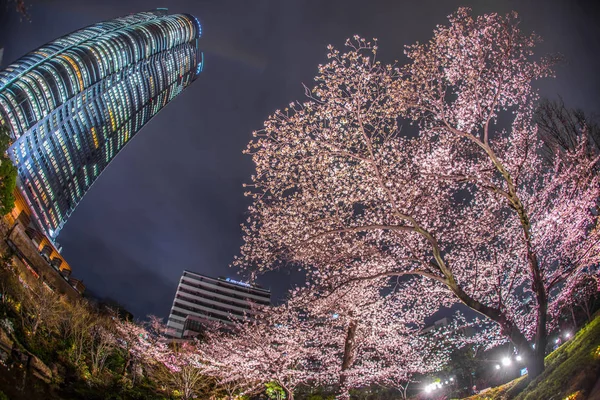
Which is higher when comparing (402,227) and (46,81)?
(46,81)

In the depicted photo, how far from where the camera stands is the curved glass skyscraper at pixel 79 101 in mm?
71188

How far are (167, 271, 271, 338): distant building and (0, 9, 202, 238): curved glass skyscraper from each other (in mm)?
39870

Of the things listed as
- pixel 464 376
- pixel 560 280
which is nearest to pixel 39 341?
pixel 560 280

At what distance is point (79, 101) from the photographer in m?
86.2

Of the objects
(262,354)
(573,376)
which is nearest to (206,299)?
(262,354)

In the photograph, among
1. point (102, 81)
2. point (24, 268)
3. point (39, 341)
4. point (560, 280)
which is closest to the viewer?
point (560, 280)

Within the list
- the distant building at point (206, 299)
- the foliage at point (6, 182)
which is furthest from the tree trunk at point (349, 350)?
the distant building at point (206, 299)

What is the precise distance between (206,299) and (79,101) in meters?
67.2

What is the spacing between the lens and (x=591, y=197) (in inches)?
419

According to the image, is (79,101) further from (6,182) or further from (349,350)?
(349,350)

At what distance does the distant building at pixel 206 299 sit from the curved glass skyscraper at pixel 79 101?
131 ft

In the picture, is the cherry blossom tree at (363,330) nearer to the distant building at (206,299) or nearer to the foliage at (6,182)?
the foliage at (6,182)

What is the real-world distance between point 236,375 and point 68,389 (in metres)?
8.83

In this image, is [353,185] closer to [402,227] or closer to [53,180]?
[402,227]
